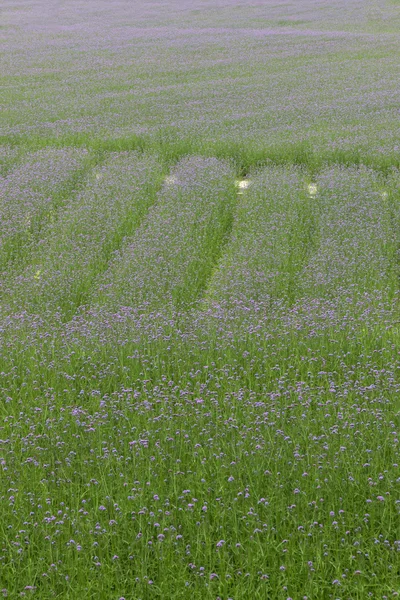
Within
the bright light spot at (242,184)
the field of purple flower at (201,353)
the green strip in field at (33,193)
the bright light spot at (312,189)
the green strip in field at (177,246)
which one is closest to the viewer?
the field of purple flower at (201,353)

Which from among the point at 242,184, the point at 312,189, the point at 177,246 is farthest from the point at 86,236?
the point at 312,189

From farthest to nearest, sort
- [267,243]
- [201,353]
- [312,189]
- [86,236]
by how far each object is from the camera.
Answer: [312,189] < [86,236] < [267,243] < [201,353]

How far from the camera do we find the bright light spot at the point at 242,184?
452 inches

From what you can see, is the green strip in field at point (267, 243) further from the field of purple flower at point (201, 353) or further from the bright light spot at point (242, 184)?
the bright light spot at point (242, 184)

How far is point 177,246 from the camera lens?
8.48m

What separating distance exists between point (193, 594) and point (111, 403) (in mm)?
1814

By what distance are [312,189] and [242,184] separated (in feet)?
4.10

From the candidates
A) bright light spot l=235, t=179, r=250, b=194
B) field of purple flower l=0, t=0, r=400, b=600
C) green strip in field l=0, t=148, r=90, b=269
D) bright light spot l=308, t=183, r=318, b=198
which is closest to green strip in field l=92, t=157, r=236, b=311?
field of purple flower l=0, t=0, r=400, b=600

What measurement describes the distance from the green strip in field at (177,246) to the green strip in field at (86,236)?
8.8 inches

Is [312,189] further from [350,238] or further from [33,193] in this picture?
[33,193]

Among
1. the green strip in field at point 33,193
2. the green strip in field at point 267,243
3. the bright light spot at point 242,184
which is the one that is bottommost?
the bright light spot at point 242,184

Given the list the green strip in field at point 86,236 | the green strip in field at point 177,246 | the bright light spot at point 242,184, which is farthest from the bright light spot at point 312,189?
the green strip in field at point 86,236

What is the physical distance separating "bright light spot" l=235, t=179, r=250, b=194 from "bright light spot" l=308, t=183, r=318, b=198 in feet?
3.27

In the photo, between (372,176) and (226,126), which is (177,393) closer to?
(372,176)
